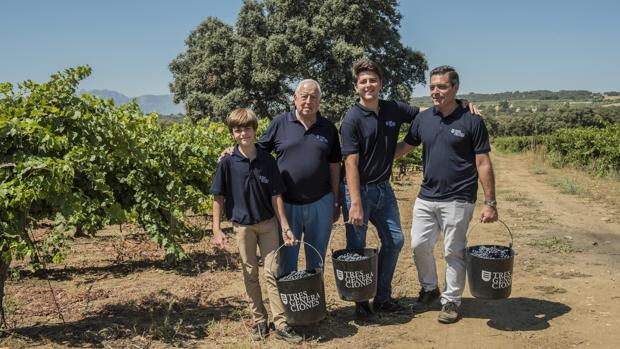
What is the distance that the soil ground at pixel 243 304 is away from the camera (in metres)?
4.23

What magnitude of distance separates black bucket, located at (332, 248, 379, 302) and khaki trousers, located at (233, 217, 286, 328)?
0.51m

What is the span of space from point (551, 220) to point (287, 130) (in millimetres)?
7084

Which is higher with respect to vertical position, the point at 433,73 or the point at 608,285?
the point at 433,73

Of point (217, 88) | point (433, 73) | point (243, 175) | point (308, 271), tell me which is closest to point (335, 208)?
point (308, 271)

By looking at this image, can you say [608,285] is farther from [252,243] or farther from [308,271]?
[252,243]

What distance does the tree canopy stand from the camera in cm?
2681

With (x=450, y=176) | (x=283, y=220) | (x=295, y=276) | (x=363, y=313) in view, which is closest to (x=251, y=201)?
(x=283, y=220)

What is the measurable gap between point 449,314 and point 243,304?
199 centimetres

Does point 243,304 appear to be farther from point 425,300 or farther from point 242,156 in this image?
point 242,156

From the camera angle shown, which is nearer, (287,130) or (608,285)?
(287,130)

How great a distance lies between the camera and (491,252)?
14.6ft

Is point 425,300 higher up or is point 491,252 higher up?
point 491,252

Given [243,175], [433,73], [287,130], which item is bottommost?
[243,175]

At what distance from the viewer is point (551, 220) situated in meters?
9.48
